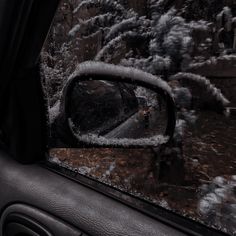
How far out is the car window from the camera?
4.15 feet

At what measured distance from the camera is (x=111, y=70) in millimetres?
1546

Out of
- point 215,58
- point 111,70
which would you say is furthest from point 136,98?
point 215,58

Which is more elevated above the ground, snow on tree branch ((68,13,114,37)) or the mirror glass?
snow on tree branch ((68,13,114,37))

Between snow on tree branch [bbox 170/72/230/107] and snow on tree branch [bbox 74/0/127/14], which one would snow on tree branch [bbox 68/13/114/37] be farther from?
snow on tree branch [bbox 170/72/230/107]

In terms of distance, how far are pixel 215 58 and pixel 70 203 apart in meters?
0.90

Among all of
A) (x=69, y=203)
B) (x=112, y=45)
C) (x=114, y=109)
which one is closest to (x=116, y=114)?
(x=114, y=109)

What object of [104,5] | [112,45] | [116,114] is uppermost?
[104,5]

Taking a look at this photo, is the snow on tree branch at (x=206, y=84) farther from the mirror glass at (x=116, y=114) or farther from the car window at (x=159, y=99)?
the mirror glass at (x=116, y=114)

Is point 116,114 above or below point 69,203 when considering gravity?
above

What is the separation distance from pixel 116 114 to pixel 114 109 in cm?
3

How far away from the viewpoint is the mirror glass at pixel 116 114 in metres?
1.50

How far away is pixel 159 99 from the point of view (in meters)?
1.45

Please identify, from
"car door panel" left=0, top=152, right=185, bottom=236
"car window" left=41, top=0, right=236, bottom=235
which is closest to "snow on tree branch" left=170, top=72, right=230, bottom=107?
"car window" left=41, top=0, right=236, bottom=235

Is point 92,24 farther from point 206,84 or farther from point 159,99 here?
point 206,84
